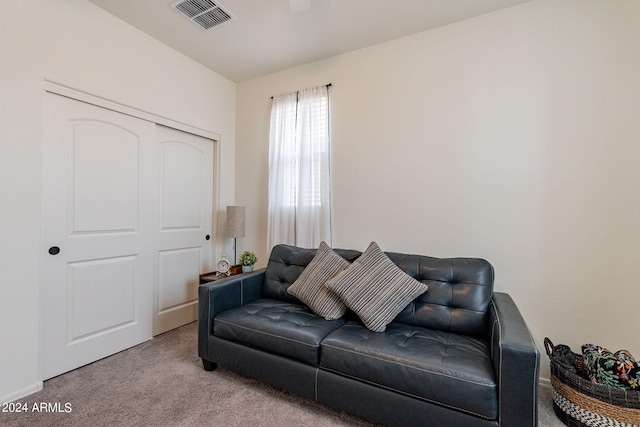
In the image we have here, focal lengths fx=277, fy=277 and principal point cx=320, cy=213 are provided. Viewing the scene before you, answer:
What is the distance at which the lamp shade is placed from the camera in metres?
3.01

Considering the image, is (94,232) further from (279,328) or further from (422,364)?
(422,364)

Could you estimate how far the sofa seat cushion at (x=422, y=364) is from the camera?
1280mm

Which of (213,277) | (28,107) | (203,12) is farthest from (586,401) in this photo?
(28,107)

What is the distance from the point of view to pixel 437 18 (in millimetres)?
2260

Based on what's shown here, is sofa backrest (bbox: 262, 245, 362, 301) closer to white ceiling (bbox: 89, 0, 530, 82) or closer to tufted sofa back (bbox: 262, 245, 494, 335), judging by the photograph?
tufted sofa back (bbox: 262, 245, 494, 335)

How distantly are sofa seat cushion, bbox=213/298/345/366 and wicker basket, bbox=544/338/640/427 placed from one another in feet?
4.31

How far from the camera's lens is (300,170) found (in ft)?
9.51

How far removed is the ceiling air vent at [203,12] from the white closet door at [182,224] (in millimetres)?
1045

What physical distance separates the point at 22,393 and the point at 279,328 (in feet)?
5.58

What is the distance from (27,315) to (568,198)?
3.75 meters

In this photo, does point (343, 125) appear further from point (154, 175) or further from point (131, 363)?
point (131, 363)

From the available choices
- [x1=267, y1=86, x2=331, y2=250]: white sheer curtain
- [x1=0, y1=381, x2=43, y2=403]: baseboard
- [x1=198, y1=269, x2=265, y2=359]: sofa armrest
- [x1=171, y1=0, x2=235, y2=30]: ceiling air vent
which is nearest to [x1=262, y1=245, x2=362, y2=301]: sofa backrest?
[x1=198, y1=269, x2=265, y2=359]: sofa armrest

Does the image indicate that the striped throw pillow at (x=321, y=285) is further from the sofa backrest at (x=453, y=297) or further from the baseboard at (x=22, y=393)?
the baseboard at (x=22, y=393)

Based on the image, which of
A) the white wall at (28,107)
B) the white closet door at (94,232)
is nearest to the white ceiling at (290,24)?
the white wall at (28,107)
